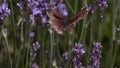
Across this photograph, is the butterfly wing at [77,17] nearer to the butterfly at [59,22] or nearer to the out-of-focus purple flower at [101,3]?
the butterfly at [59,22]

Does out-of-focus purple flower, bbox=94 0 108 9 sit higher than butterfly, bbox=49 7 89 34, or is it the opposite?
out-of-focus purple flower, bbox=94 0 108 9

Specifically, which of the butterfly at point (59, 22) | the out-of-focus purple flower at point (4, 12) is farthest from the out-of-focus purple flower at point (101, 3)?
the out-of-focus purple flower at point (4, 12)

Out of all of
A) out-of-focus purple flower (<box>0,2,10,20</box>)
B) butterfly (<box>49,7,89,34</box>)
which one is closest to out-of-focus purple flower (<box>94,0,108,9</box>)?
butterfly (<box>49,7,89,34</box>)

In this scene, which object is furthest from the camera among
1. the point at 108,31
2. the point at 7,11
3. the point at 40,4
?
the point at 108,31

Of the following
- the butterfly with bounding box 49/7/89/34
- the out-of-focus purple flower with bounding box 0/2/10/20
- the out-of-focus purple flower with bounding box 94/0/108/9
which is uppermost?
the out-of-focus purple flower with bounding box 0/2/10/20

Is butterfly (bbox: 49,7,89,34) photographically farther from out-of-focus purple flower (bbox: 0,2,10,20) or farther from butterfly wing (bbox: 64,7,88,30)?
out-of-focus purple flower (bbox: 0,2,10,20)

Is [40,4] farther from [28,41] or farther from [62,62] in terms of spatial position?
[62,62]

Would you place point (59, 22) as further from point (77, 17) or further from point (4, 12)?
point (4, 12)

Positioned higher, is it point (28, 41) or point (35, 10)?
point (35, 10)

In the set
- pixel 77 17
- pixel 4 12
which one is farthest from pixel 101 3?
pixel 4 12

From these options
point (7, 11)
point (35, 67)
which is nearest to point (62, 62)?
point (35, 67)

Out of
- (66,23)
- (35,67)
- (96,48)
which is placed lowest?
(35,67)
